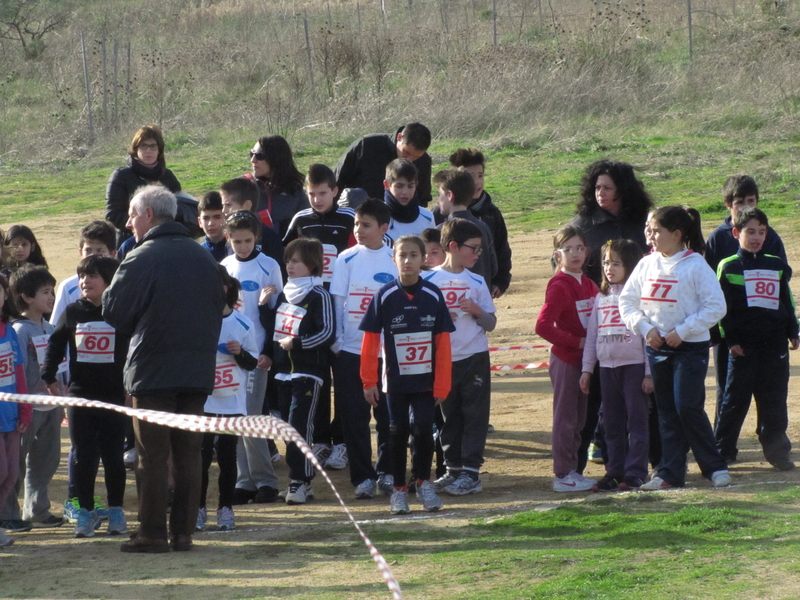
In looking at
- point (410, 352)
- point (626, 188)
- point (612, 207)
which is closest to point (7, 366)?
point (410, 352)

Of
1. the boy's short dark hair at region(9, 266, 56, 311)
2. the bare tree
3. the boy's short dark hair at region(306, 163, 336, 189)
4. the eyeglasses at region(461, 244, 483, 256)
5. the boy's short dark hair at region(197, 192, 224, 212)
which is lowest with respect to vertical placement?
the boy's short dark hair at region(9, 266, 56, 311)

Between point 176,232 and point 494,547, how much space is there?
7.69ft

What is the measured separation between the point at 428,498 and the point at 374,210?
192cm

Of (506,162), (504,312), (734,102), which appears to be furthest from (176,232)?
(734,102)

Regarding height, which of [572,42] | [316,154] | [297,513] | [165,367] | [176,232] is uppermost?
[572,42]

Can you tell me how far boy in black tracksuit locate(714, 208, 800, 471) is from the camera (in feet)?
24.5

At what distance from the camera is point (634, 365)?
23.5 feet

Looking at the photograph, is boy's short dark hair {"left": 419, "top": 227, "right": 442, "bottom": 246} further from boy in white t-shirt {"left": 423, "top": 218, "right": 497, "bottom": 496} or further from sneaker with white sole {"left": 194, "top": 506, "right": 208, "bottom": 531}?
sneaker with white sole {"left": 194, "top": 506, "right": 208, "bottom": 531}

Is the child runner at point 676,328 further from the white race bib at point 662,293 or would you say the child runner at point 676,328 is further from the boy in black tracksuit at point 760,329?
the boy in black tracksuit at point 760,329

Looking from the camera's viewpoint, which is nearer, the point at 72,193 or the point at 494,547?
the point at 494,547

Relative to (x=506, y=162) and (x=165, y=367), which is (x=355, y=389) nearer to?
(x=165, y=367)

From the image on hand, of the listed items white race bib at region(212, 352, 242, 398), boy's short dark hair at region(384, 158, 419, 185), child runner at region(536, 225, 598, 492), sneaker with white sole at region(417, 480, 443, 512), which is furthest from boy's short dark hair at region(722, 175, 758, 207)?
white race bib at region(212, 352, 242, 398)

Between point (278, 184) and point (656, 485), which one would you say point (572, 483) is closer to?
point (656, 485)

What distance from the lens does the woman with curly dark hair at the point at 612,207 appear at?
7766mm
